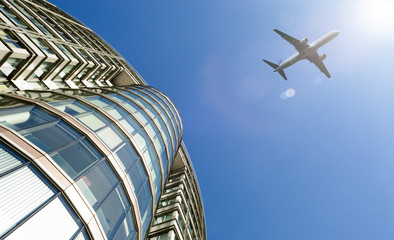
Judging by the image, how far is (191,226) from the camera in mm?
25359

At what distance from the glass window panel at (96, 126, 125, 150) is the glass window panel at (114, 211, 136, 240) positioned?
133 inches

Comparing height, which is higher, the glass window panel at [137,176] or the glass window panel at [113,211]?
the glass window panel at [137,176]

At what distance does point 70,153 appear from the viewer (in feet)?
28.6

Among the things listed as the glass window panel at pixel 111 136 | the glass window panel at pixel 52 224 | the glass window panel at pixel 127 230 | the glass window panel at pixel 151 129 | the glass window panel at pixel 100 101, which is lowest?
the glass window panel at pixel 127 230

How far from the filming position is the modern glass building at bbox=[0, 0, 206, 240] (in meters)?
6.59

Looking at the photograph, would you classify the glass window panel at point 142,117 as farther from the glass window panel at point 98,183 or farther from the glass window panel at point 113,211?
the glass window panel at point 113,211

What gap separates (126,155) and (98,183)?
2.79 meters

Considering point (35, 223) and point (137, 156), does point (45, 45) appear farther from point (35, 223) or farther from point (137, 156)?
point (35, 223)

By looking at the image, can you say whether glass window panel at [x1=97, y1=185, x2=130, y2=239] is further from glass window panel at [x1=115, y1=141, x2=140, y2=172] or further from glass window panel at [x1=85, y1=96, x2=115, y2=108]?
glass window panel at [x1=85, y1=96, x2=115, y2=108]

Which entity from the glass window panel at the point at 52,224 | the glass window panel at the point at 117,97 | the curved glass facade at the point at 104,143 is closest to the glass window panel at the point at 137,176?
the curved glass facade at the point at 104,143

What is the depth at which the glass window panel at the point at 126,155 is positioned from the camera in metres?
11.0

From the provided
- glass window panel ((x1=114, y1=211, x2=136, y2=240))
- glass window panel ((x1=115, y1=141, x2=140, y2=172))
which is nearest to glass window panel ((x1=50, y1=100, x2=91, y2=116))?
glass window panel ((x1=115, y1=141, x2=140, y2=172))

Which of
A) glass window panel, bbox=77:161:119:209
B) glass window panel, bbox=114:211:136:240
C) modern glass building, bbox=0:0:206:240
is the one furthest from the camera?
glass window panel, bbox=114:211:136:240

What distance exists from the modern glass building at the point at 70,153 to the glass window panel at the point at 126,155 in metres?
0.06
